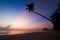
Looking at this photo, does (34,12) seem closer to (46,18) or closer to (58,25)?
(46,18)

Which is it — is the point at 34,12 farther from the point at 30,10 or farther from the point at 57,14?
the point at 57,14

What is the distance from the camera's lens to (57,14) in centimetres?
4656

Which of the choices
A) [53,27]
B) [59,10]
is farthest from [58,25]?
[59,10]

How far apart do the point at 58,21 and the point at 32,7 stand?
7742 mm

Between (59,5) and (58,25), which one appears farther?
(58,25)

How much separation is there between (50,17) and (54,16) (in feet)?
5.52

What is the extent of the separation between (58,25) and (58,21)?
1.83 m

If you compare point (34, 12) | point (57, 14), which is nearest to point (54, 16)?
point (57, 14)

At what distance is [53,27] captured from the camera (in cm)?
4866

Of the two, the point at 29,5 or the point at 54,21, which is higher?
the point at 29,5

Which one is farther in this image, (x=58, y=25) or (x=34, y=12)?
(x=58, y=25)

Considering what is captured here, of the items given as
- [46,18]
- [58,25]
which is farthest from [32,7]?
[58,25]

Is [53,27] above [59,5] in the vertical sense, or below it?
below

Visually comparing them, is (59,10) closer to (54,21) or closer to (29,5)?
(54,21)
